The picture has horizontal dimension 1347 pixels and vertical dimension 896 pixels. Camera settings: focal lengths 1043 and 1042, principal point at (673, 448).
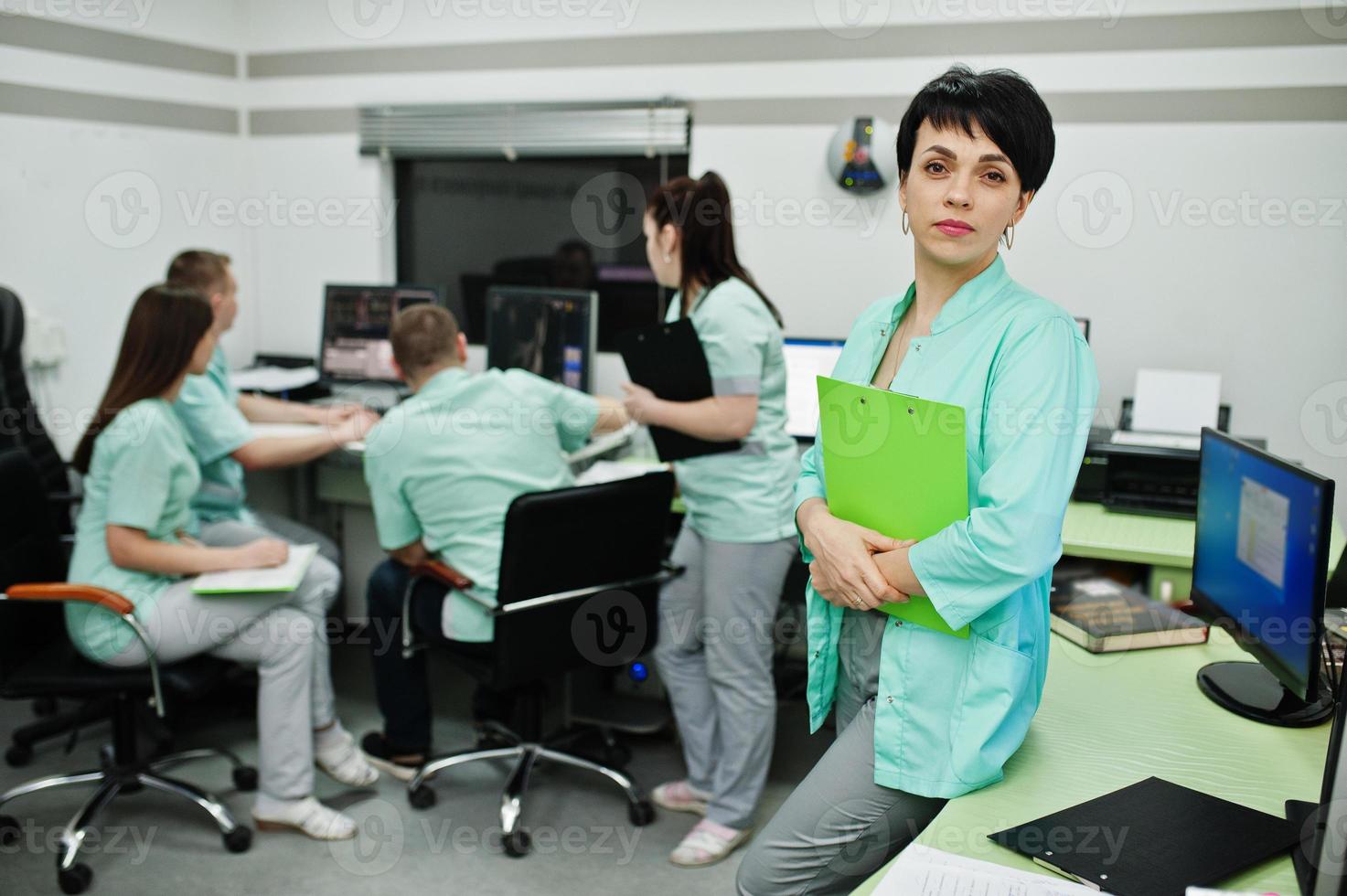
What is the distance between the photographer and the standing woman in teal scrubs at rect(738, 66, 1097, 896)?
4.15 feet

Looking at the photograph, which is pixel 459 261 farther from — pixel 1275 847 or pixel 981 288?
pixel 1275 847

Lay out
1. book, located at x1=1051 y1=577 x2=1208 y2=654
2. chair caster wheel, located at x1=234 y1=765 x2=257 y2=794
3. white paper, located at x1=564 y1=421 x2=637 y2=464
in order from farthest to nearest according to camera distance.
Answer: white paper, located at x1=564 y1=421 x2=637 y2=464 → chair caster wheel, located at x1=234 y1=765 x2=257 y2=794 → book, located at x1=1051 y1=577 x2=1208 y2=654

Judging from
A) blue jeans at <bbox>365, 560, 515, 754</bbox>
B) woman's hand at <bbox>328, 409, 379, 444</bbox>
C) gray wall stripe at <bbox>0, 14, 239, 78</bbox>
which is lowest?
blue jeans at <bbox>365, 560, 515, 754</bbox>

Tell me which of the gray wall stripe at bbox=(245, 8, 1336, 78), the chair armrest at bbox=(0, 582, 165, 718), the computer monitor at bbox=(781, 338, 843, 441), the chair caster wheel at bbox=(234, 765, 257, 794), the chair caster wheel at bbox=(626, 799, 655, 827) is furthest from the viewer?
the computer monitor at bbox=(781, 338, 843, 441)

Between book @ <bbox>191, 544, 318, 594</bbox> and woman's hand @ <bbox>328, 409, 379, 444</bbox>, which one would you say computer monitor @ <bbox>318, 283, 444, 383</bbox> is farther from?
book @ <bbox>191, 544, 318, 594</bbox>

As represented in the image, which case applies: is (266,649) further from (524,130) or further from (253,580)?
(524,130)

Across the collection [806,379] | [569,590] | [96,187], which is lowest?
[569,590]

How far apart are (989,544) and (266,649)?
2002mm

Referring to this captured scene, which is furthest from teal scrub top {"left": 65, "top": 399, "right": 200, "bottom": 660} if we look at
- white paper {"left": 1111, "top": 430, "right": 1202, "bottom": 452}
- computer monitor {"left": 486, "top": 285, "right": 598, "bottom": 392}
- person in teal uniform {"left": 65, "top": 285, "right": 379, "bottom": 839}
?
white paper {"left": 1111, "top": 430, "right": 1202, "bottom": 452}

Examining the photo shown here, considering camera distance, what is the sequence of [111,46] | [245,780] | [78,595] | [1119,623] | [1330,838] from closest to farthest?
[1330,838]
[1119,623]
[78,595]
[245,780]
[111,46]

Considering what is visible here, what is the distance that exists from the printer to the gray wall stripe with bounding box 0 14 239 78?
3.46 metres

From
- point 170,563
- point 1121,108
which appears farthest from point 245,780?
point 1121,108

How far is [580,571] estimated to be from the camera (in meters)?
2.54

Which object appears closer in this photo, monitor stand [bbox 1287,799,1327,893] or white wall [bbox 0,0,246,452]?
monitor stand [bbox 1287,799,1327,893]
